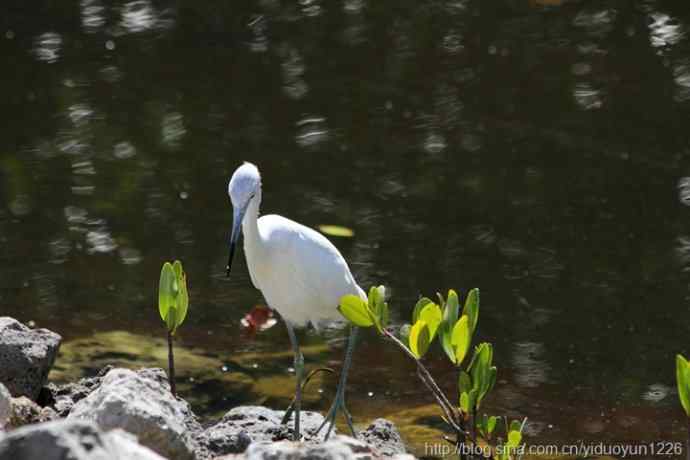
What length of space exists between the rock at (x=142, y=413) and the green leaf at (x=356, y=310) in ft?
1.94

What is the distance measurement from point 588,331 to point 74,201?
10.3 ft

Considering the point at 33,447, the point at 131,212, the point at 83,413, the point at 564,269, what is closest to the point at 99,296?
the point at 131,212

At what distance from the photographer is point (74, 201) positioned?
7.59 metres

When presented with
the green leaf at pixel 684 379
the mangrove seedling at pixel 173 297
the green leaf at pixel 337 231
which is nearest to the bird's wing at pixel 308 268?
the mangrove seedling at pixel 173 297

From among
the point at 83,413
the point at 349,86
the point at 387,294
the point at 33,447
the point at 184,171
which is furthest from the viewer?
the point at 349,86

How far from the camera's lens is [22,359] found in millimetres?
4453

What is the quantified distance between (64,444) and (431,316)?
4.97ft

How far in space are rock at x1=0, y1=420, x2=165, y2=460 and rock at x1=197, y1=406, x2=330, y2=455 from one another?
159cm

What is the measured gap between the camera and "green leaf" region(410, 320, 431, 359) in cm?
386

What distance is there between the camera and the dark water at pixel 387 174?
20.3 ft

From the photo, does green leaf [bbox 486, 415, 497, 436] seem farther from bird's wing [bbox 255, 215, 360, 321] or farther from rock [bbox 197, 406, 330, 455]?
bird's wing [bbox 255, 215, 360, 321]

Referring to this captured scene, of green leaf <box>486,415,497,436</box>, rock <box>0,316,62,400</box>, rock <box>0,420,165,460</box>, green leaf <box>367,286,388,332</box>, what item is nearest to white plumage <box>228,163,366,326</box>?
rock <box>0,316,62,400</box>

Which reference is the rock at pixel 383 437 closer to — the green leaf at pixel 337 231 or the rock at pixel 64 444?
the rock at pixel 64 444

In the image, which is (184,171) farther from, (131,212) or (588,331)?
(588,331)
